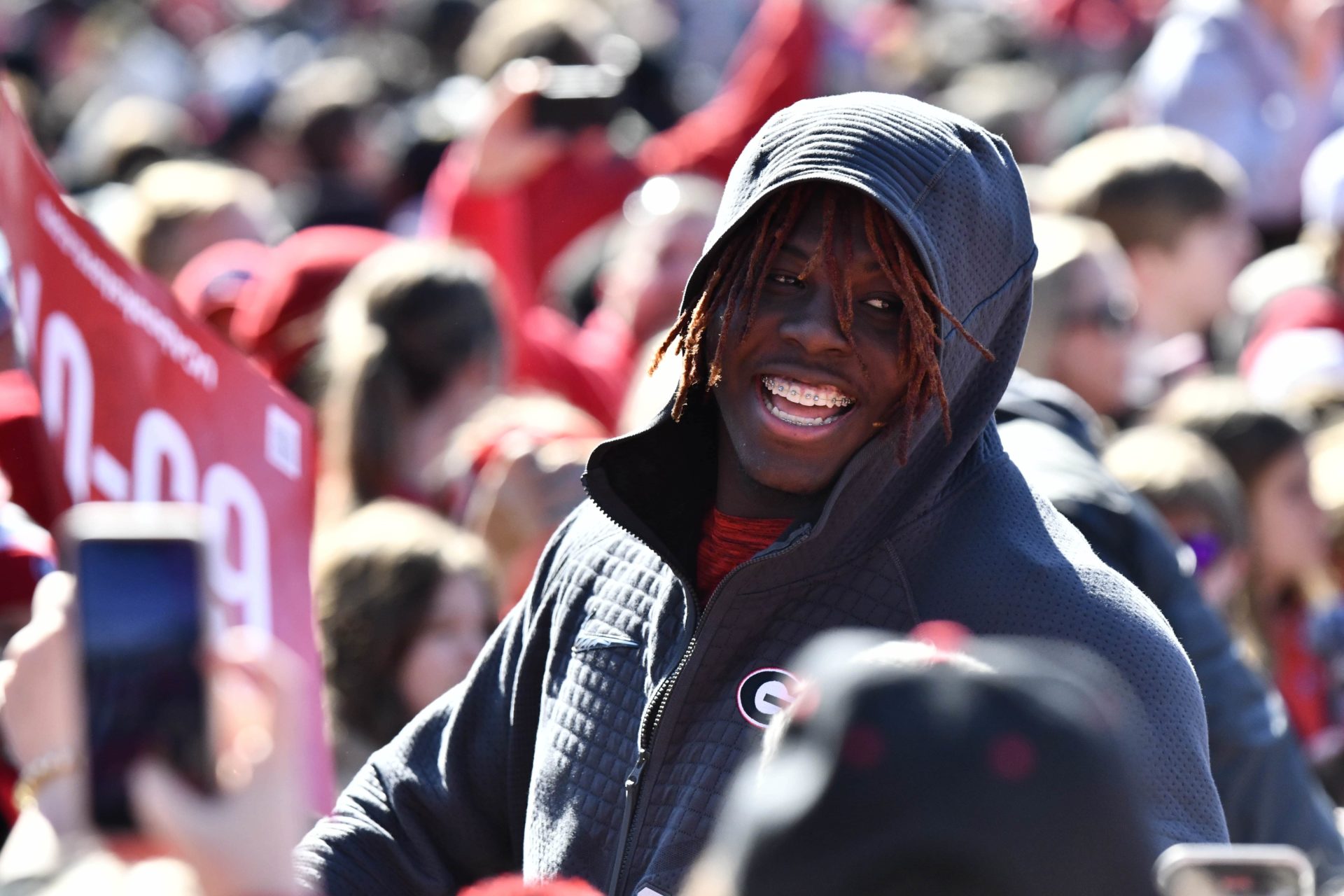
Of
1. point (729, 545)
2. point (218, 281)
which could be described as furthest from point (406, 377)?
point (729, 545)

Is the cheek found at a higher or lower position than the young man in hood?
lower

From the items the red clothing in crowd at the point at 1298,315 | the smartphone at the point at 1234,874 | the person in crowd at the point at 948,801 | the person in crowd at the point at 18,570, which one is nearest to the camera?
the person in crowd at the point at 948,801

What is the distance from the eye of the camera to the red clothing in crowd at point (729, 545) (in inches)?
94.7

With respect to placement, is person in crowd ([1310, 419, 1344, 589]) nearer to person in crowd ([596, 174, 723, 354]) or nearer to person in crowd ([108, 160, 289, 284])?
person in crowd ([596, 174, 723, 354])

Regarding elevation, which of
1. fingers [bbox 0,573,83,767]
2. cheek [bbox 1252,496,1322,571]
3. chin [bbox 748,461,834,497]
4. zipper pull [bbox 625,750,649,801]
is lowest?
cheek [bbox 1252,496,1322,571]

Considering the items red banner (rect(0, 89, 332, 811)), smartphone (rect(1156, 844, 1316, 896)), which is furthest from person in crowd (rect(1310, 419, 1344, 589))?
smartphone (rect(1156, 844, 1316, 896))

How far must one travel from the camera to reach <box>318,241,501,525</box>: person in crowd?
4.47 meters

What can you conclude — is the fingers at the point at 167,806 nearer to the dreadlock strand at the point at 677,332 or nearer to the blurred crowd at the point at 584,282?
the blurred crowd at the point at 584,282

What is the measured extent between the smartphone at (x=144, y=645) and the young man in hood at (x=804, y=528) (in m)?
Answer: 0.93

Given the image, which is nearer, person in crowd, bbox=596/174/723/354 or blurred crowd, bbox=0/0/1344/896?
blurred crowd, bbox=0/0/1344/896

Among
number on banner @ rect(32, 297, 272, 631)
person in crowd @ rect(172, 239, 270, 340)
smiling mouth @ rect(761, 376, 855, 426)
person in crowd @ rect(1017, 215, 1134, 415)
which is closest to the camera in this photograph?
smiling mouth @ rect(761, 376, 855, 426)

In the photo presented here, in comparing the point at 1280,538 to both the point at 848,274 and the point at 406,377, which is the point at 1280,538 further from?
the point at 848,274

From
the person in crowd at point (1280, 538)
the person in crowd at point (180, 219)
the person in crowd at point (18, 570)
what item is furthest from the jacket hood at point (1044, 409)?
the person in crowd at point (180, 219)

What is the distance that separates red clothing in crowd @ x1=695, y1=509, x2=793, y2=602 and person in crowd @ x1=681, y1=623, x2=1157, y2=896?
1.13m
